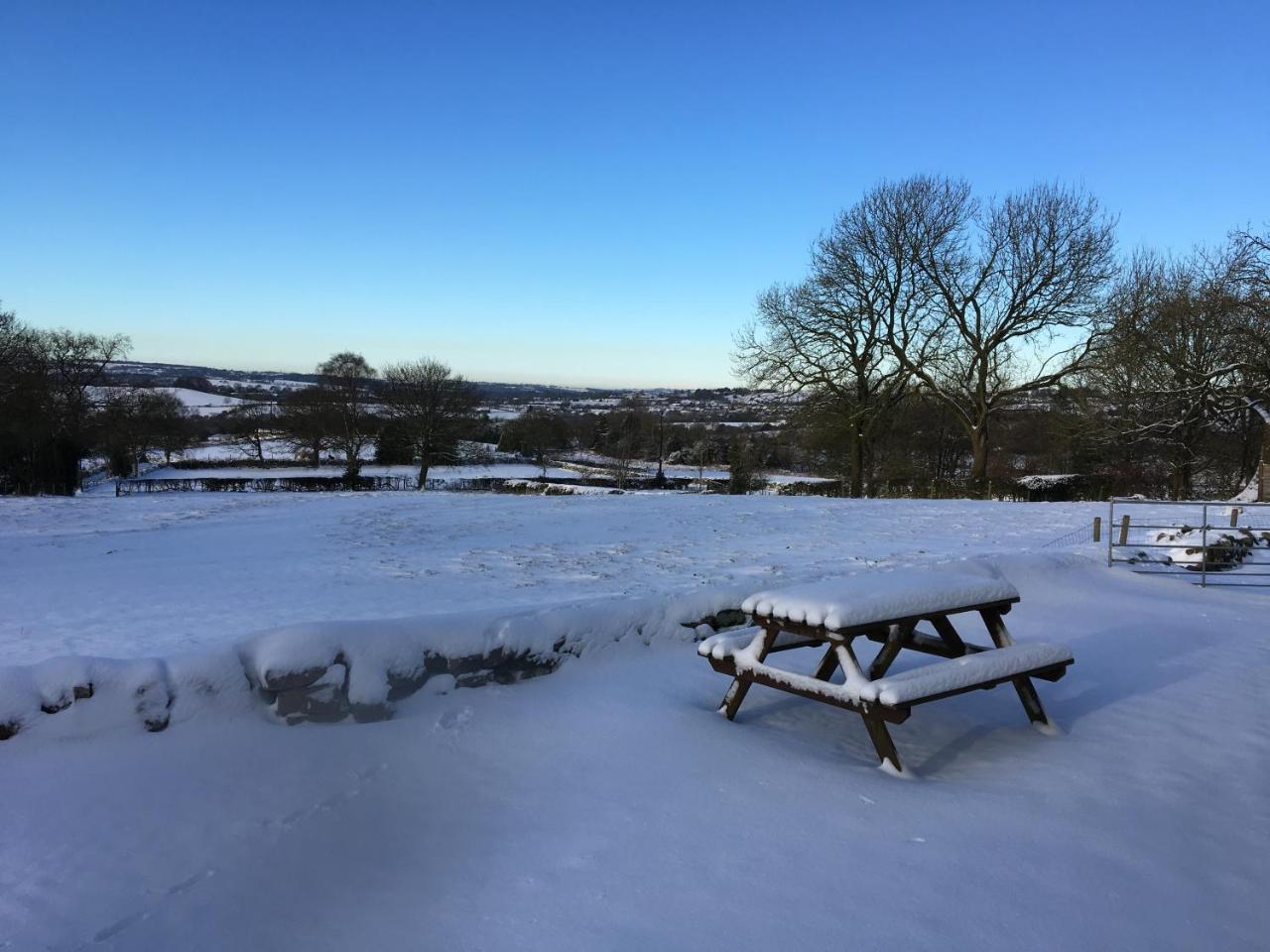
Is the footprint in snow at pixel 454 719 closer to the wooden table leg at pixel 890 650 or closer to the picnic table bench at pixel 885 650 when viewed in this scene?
the picnic table bench at pixel 885 650

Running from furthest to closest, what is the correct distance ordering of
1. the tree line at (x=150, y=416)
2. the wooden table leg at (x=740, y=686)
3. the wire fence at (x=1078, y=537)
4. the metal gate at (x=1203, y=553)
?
1. the tree line at (x=150, y=416)
2. the wire fence at (x=1078, y=537)
3. the metal gate at (x=1203, y=553)
4. the wooden table leg at (x=740, y=686)

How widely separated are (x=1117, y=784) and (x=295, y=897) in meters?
3.75

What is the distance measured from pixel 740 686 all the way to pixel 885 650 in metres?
0.88

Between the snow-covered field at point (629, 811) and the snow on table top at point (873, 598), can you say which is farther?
the snow on table top at point (873, 598)

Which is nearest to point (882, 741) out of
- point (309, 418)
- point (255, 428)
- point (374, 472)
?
point (374, 472)

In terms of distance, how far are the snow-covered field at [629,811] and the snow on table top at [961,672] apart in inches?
17.2

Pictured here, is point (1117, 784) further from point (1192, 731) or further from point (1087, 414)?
point (1087, 414)

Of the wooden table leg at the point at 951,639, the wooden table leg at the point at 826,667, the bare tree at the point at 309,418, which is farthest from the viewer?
the bare tree at the point at 309,418

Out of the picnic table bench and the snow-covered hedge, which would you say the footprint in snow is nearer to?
the snow-covered hedge

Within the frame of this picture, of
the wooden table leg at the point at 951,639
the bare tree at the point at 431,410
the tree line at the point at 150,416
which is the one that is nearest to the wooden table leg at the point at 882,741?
the wooden table leg at the point at 951,639

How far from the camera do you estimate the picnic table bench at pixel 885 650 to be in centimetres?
390

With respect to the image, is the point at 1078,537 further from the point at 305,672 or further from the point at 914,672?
the point at 305,672

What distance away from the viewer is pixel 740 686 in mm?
4492

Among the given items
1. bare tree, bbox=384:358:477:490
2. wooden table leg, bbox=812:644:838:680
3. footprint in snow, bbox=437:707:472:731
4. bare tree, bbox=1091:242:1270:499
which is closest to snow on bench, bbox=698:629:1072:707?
wooden table leg, bbox=812:644:838:680
